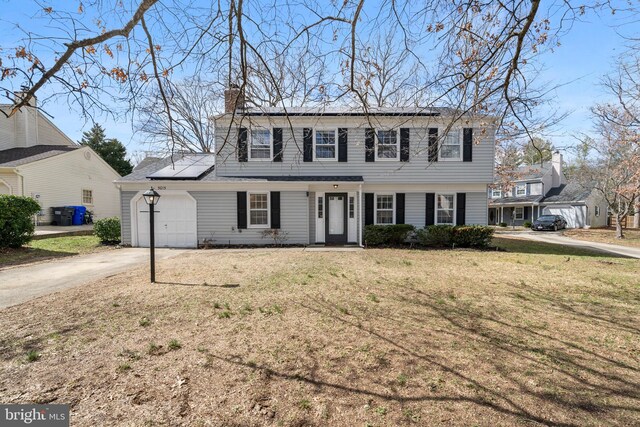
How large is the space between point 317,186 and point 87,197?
18.6m

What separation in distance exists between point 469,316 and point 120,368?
182 inches

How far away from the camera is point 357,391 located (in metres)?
2.75

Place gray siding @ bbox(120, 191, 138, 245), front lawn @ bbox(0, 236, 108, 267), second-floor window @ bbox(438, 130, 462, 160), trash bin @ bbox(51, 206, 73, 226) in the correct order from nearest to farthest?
front lawn @ bbox(0, 236, 108, 267) → gray siding @ bbox(120, 191, 138, 245) → second-floor window @ bbox(438, 130, 462, 160) → trash bin @ bbox(51, 206, 73, 226)

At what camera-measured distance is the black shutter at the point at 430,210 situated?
42.8ft

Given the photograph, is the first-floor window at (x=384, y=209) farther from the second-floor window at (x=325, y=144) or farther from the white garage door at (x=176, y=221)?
the white garage door at (x=176, y=221)

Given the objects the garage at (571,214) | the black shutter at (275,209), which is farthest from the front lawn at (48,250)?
the garage at (571,214)

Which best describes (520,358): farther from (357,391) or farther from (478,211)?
(478,211)

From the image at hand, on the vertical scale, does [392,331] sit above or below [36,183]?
below

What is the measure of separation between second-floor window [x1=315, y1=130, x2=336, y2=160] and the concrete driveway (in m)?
6.89

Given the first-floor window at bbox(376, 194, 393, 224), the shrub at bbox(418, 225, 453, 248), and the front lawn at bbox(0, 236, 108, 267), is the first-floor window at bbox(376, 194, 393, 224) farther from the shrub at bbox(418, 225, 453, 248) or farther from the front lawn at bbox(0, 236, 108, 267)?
the front lawn at bbox(0, 236, 108, 267)

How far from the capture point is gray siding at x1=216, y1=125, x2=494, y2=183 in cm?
1278

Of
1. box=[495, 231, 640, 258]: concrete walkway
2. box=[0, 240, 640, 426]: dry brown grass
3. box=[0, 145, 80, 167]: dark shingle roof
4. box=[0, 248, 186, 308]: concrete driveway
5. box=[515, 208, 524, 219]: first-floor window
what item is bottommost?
box=[495, 231, 640, 258]: concrete walkway

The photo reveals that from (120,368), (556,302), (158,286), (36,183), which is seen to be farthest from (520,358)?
(36,183)

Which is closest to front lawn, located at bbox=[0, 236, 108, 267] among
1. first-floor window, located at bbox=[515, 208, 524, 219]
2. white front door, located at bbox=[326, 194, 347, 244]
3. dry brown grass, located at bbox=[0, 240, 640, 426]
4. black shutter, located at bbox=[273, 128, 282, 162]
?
dry brown grass, located at bbox=[0, 240, 640, 426]
